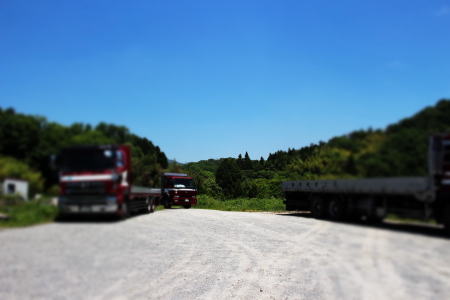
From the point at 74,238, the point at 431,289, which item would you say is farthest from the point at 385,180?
the point at 74,238

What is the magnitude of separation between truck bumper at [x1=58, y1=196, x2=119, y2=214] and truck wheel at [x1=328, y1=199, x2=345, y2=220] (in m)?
2.33

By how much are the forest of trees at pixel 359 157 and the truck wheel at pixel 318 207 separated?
284 mm

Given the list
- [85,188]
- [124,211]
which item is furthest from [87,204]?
[124,211]

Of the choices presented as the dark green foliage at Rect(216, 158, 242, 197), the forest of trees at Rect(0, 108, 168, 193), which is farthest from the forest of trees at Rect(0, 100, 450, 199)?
the dark green foliage at Rect(216, 158, 242, 197)

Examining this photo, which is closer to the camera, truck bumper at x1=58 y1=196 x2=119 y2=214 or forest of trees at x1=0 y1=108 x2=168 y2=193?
truck bumper at x1=58 y1=196 x2=119 y2=214

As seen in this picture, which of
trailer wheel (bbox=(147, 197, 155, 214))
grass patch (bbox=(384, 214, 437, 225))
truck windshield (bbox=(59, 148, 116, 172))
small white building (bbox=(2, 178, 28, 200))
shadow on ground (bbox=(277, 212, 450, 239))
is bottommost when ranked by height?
shadow on ground (bbox=(277, 212, 450, 239))

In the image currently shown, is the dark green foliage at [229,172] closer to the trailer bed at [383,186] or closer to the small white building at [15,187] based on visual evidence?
the trailer bed at [383,186]

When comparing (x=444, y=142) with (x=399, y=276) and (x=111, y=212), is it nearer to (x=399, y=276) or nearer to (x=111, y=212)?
(x=399, y=276)

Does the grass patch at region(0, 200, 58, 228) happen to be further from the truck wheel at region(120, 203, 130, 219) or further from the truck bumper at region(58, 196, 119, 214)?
the truck wheel at region(120, 203, 130, 219)

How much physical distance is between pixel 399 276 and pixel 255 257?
5364 inches

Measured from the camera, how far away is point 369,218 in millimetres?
3336

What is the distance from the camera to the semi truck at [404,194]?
8.66 feet

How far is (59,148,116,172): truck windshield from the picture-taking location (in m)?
2.44

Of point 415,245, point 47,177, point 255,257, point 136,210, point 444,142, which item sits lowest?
point 255,257
